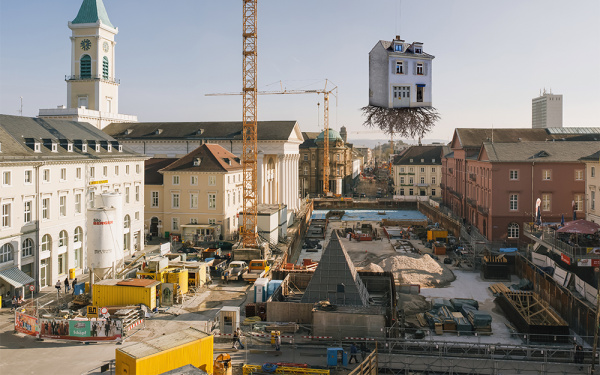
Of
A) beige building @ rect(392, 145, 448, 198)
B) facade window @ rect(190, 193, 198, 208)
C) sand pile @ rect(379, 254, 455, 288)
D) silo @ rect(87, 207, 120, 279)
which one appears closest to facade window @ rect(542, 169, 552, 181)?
sand pile @ rect(379, 254, 455, 288)

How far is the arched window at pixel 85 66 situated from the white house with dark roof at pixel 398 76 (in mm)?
88094

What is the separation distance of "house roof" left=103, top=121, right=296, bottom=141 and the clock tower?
17.7ft

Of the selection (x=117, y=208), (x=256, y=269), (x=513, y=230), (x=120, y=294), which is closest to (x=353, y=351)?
(x=120, y=294)

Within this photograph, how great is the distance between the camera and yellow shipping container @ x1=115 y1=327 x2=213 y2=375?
21375 mm

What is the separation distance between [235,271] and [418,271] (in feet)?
58.0

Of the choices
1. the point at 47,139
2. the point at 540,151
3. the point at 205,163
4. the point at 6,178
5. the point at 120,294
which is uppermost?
the point at 47,139

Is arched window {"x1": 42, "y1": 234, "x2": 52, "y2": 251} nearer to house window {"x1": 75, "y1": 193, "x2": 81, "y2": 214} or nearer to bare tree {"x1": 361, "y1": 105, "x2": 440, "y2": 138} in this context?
house window {"x1": 75, "y1": 193, "x2": 81, "y2": 214}

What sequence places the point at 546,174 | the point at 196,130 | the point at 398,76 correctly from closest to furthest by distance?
the point at 398,76, the point at 546,174, the point at 196,130

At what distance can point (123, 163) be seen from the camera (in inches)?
2203

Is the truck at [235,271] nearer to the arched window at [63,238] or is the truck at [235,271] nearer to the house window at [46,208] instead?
the arched window at [63,238]

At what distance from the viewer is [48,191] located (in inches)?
1665

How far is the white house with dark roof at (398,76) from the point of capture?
1005 cm

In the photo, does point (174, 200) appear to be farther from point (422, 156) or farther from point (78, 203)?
point (422, 156)

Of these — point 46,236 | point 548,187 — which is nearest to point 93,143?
point 46,236
